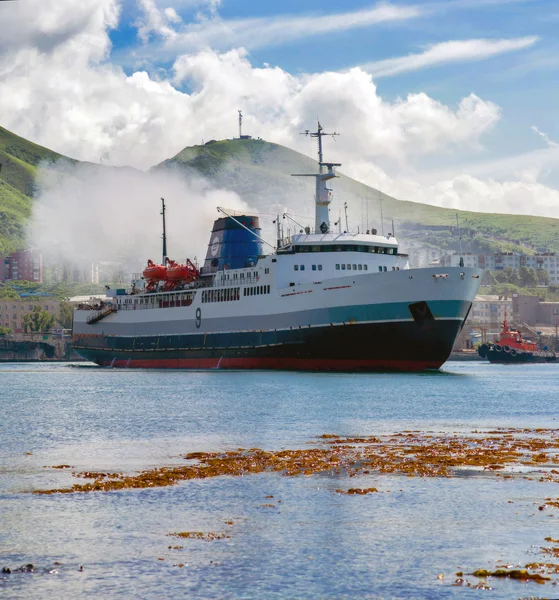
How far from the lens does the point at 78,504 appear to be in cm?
1919

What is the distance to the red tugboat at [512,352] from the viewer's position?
142 metres

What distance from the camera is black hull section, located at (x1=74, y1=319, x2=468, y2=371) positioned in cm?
6562

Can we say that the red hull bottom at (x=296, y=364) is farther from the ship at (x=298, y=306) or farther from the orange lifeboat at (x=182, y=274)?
the orange lifeboat at (x=182, y=274)

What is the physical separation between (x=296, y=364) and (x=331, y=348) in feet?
14.0

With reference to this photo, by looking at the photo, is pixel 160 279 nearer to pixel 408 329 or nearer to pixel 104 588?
pixel 408 329

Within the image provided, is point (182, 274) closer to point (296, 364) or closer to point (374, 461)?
point (296, 364)

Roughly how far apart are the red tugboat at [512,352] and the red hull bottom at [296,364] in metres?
65.5

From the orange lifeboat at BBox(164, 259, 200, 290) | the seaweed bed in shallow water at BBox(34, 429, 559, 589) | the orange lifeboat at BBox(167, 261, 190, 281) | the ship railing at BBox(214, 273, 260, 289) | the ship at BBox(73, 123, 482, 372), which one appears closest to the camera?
the seaweed bed in shallow water at BBox(34, 429, 559, 589)

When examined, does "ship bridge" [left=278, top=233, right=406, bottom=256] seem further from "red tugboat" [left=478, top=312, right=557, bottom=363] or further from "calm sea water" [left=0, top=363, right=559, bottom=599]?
"red tugboat" [left=478, top=312, right=557, bottom=363]

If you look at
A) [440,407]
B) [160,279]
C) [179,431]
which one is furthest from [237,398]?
[160,279]

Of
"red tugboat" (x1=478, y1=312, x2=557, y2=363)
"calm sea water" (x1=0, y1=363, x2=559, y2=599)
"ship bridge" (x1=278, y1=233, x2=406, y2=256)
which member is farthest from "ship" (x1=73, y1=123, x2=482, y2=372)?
"red tugboat" (x1=478, y1=312, x2=557, y2=363)

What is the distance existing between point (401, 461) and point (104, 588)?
1292 cm

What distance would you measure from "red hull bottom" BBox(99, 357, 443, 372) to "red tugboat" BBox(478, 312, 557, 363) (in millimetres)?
65506

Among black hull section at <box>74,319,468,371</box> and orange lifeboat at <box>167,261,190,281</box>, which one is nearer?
black hull section at <box>74,319,468,371</box>
